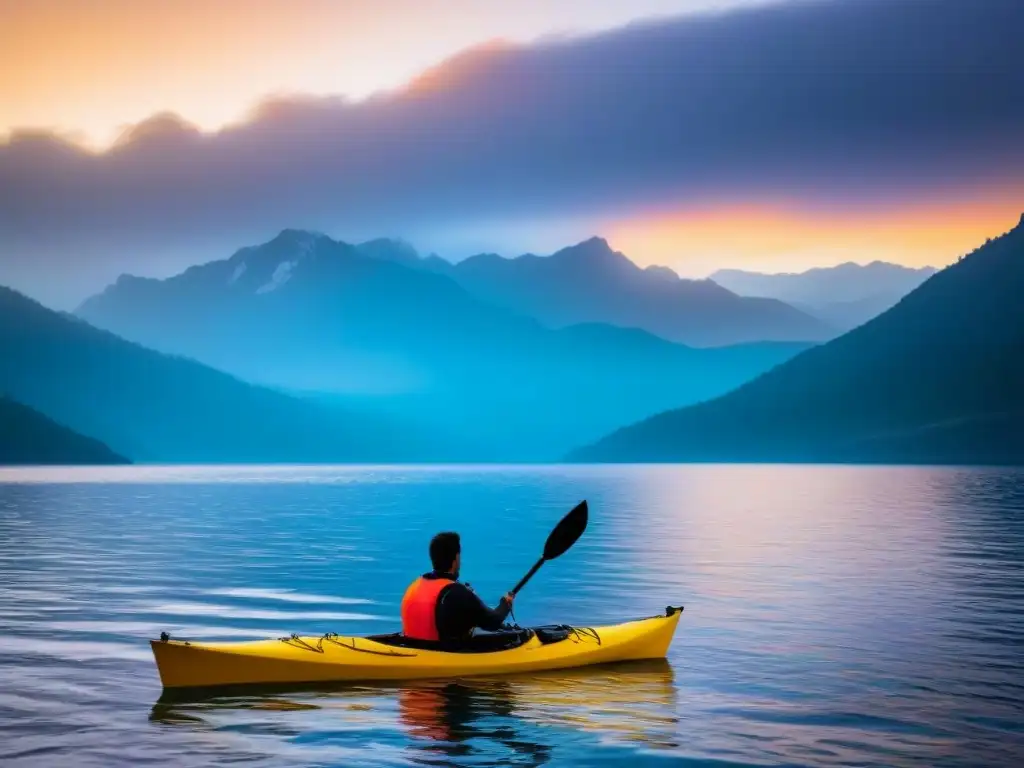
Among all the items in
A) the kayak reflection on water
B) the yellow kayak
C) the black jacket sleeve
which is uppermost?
the black jacket sleeve

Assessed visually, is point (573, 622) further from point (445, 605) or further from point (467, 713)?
point (467, 713)

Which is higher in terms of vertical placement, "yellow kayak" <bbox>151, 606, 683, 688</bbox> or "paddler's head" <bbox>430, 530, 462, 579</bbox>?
"paddler's head" <bbox>430, 530, 462, 579</bbox>

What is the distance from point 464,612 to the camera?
49.6ft

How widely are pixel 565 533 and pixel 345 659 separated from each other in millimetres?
5117

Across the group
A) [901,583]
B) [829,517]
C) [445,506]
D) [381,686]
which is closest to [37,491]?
[445,506]

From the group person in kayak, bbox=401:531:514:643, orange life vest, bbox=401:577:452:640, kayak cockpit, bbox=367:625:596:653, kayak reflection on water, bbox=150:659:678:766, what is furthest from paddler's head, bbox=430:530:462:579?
kayak reflection on water, bbox=150:659:678:766

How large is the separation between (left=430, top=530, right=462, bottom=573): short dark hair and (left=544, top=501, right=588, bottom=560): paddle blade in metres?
4.42

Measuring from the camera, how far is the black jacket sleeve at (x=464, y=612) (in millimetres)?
15000

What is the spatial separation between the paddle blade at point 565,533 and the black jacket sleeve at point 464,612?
3.87 m

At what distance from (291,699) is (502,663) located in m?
2.95

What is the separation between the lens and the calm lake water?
12.7 m

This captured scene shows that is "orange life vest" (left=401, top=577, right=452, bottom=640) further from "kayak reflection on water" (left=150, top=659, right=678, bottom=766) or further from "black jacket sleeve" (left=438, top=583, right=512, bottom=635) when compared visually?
"kayak reflection on water" (left=150, top=659, right=678, bottom=766)

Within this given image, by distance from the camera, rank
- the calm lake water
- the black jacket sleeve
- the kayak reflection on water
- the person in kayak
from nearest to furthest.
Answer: the calm lake water → the kayak reflection on water → the person in kayak → the black jacket sleeve

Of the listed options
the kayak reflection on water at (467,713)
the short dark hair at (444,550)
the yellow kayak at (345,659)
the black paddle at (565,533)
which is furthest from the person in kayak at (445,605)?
the black paddle at (565,533)
